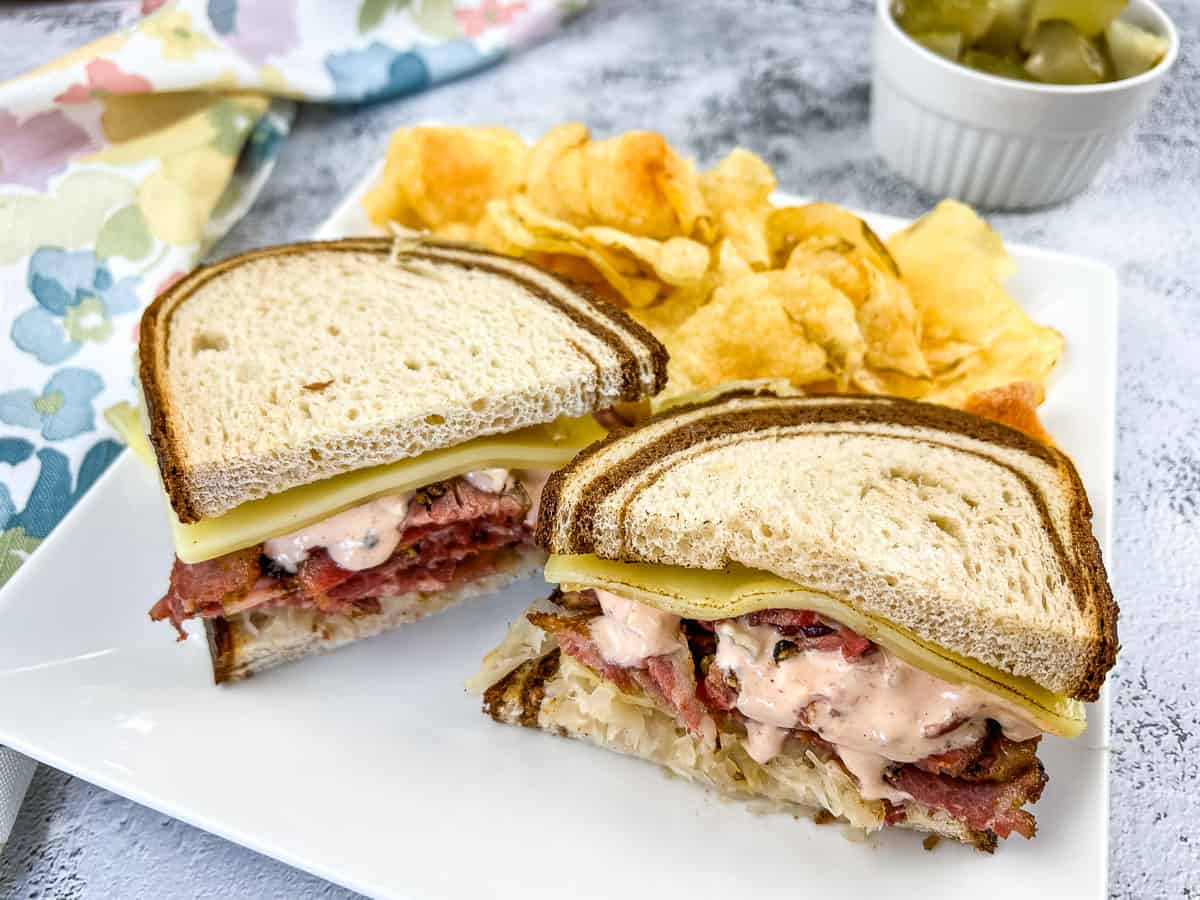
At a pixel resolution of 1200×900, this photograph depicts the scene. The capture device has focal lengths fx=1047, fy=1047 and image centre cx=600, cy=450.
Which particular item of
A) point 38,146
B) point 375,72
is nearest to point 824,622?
point 38,146

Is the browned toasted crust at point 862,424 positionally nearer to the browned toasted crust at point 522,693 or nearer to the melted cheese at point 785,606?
the melted cheese at point 785,606

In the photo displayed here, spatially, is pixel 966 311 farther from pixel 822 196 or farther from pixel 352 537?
pixel 352 537

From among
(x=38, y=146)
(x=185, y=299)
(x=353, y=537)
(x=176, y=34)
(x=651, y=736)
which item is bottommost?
(x=651, y=736)

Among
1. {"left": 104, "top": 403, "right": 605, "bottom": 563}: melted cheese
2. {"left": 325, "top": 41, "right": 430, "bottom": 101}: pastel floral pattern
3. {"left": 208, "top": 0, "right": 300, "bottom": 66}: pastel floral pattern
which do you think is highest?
{"left": 208, "top": 0, "right": 300, "bottom": 66}: pastel floral pattern

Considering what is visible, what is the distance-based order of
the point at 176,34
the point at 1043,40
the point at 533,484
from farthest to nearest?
the point at 176,34, the point at 1043,40, the point at 533,484

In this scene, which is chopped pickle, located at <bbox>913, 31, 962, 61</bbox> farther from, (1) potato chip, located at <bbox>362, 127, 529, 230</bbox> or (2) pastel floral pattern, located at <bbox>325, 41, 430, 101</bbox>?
(2) pastel floral pattern, located at <bbox>325, 41, 430, 101</bbox>

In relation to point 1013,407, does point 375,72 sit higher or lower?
higher

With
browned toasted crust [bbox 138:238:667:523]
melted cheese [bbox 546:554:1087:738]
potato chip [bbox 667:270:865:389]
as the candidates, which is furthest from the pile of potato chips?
melted cheese [bbox 546:554:1087:738]
